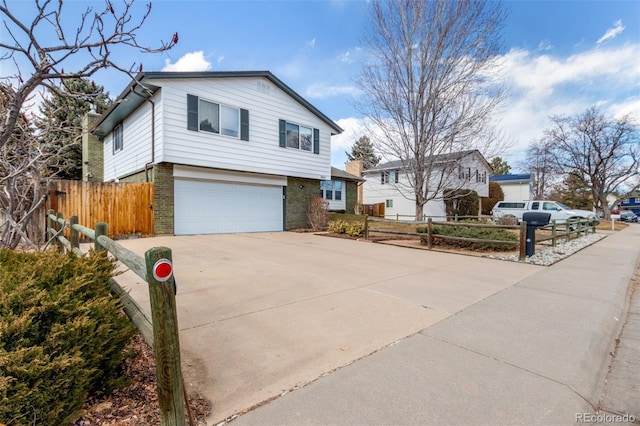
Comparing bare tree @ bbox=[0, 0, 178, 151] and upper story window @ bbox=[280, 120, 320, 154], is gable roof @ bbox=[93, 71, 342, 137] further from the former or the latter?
bare tree @ bbox=[0, 0, 178, 151]

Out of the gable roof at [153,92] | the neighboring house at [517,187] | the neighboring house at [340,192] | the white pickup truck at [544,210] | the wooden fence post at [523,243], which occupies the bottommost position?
the wooden fence post at [523,243]

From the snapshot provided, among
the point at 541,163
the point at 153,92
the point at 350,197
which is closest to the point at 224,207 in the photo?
the point at 153,92

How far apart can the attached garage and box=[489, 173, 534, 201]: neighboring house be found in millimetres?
30844

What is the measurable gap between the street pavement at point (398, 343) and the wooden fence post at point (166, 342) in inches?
13.4

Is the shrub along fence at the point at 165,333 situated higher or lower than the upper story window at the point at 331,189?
lower

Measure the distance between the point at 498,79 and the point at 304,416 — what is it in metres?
13.7

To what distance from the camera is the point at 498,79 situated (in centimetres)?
1198

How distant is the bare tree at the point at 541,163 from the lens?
28616 millimetres

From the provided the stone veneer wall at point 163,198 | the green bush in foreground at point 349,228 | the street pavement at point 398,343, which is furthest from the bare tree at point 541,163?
the stone veneer wall at point 163,198

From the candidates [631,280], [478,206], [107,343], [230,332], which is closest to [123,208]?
[230,332]

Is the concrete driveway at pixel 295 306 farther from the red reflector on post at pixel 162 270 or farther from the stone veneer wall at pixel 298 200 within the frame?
the stone veneer wall at pixel 298 200

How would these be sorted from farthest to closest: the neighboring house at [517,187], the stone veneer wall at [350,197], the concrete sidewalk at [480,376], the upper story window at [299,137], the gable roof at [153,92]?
the neighboring house at [517,187], the stone veneer wall at [350,197], the upper story window at [299,137], the gable roof at [153,92], the concrete sidewalk at [480,376]

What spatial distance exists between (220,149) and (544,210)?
20.9 meters

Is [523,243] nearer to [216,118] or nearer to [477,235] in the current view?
[477,235]
